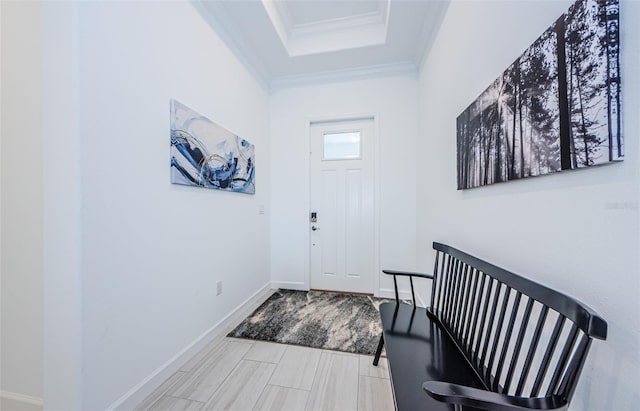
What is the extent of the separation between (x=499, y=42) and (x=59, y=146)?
2180mm

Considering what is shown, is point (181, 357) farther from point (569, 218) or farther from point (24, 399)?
point (569, 218)

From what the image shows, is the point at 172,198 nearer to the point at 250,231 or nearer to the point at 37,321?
the point at 37,321

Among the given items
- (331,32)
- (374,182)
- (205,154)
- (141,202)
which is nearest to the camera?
(141,202)

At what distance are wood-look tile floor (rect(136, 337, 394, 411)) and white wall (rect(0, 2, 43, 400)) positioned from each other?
71 centimetres

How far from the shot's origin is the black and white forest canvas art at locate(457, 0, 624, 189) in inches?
24.4

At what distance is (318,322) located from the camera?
7.43 ft

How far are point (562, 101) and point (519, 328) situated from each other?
90 centimetres

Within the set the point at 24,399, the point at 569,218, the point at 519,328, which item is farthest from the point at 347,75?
the point at 24,399

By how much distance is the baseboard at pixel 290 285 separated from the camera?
3.10 metres

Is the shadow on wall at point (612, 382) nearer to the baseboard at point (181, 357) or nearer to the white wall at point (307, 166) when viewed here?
the baseboard at point (181, 357)

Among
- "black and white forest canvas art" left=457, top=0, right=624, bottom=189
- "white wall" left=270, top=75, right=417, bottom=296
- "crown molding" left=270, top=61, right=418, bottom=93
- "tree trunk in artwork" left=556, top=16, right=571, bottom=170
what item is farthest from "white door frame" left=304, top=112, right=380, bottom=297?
"tree trunk in artwork" left=556, top=16, right=571, bottom=170

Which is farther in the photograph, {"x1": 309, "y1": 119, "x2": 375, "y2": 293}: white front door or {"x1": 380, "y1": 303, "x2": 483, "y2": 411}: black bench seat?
{"x1": 309, "y1": 119, "x2": 375, "y2": 293}: white front door

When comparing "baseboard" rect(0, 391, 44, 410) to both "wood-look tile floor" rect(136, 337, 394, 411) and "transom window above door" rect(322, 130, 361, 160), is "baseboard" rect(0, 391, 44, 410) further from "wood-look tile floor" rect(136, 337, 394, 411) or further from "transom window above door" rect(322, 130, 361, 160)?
"transom window above door" rect(322, 130, 361, 160)

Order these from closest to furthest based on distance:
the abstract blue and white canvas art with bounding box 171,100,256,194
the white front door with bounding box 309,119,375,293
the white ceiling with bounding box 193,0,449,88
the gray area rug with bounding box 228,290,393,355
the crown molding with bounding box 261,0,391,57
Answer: the abstract blue and white canvas art with bounding box 171,100,256,194
the gray area rug with bounding box 228,290,393,355
the white ceiling with bounding box 193,0,449,88
the crown molding with bounding box 261,0,391,57
the white front door with bounding box 309,119,375,293
